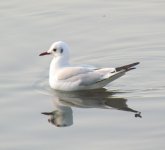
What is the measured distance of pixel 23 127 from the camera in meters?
9.52

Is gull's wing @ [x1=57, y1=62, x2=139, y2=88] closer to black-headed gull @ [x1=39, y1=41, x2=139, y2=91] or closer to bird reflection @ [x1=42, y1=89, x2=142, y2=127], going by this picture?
black-headed gull @ [x1=39, y1=41, x2=139, y2=91]

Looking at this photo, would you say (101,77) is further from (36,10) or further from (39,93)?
(36,10)

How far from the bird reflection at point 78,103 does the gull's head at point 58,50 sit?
2.19 feet

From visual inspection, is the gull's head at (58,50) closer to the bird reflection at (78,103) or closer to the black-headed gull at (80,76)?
the black-headed gull at (80,76)

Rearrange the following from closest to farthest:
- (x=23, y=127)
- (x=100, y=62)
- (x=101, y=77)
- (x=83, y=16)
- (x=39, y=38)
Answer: (x=23, y=127), (x=101, y=77), (x=100, y=62), (x=39, y=38), (x=83, y=16)

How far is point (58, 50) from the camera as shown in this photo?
11.5 metres

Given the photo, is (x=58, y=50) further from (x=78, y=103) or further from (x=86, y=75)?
(x=78, y=103)

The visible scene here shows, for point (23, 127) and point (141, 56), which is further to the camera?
point (141, 56)

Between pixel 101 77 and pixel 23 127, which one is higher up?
pixel 101 77

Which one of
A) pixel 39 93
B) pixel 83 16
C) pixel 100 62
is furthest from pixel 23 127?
pixel 83 16

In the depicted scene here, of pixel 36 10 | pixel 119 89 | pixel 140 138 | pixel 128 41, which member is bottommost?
pixel 140 138

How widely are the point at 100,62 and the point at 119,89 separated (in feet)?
3.59

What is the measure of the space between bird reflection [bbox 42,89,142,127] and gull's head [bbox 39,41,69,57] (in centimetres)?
67

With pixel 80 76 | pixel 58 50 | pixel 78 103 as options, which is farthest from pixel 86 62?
pixel 78 103
